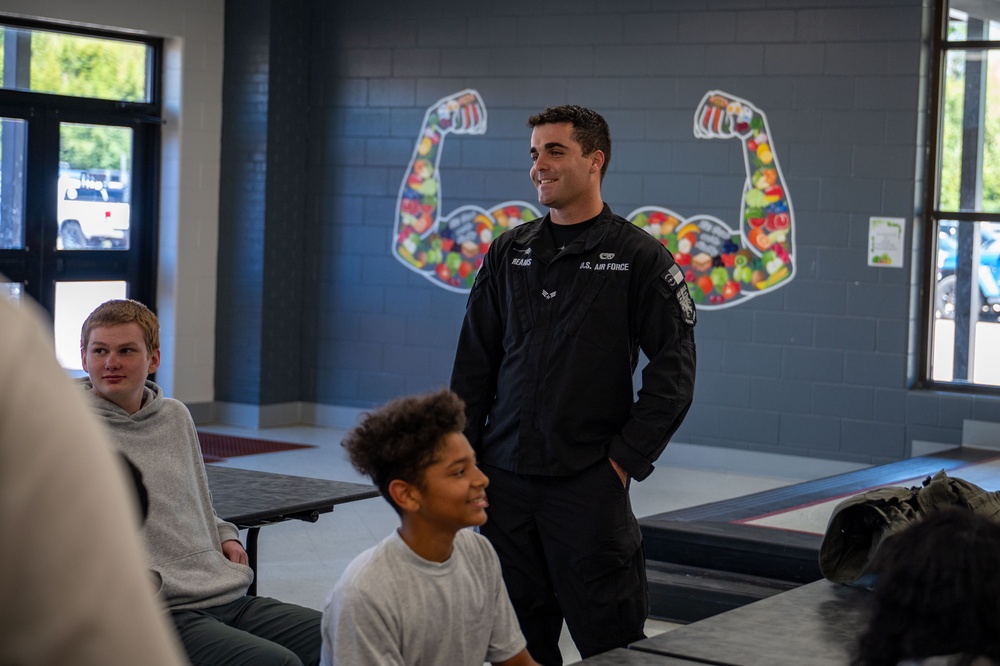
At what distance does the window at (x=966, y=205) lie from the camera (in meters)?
6.79

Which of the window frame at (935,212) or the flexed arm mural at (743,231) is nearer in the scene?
the window frame at (935,212)

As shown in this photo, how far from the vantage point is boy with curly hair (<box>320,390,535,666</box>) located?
202 centimetres

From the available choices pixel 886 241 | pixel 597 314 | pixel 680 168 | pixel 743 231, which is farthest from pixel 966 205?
→ pixel 597 314

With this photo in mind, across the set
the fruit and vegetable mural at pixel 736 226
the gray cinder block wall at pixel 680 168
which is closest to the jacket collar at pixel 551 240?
the gray cinder block wall at pixel 680 168

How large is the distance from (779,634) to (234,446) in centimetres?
590

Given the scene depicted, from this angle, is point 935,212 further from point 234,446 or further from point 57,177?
point 57,177

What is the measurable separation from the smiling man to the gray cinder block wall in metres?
3.20

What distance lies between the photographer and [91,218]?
7.94 metres

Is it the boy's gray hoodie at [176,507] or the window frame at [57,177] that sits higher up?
the window frame at [57,177]

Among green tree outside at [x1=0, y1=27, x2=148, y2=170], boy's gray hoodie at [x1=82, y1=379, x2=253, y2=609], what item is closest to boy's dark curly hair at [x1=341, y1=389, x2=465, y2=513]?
boy's gray hoodie at [x1=82, y1=379, x2=253, y2=609]

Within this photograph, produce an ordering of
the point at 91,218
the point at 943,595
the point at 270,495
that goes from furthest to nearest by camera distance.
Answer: the point at 91,218, the point at 270,495, the point at 943,595

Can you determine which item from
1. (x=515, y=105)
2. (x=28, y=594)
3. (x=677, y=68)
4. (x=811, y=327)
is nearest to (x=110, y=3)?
(x=515, y=105)

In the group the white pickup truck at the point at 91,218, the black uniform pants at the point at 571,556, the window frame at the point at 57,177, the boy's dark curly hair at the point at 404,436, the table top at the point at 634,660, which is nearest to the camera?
the table top at the point at 634,660

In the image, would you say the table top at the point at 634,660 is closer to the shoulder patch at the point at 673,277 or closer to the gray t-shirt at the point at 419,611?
the gray t-shirt at the point at 419,611
